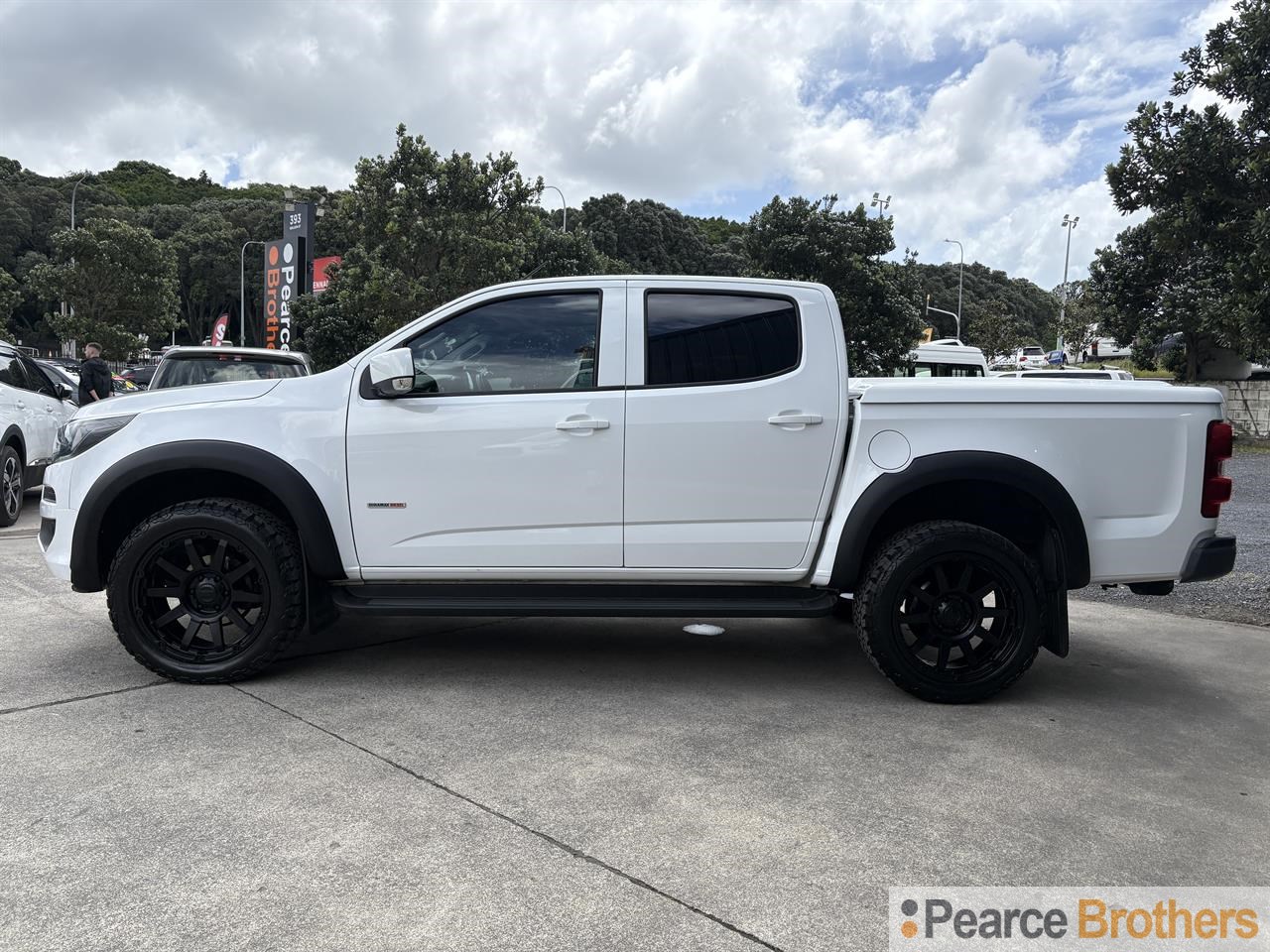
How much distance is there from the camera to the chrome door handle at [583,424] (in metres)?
4.33

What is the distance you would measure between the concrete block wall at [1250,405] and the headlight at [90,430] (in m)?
28.4

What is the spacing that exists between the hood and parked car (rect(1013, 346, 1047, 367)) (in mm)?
61950

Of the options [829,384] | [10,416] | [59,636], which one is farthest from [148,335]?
[829,384]

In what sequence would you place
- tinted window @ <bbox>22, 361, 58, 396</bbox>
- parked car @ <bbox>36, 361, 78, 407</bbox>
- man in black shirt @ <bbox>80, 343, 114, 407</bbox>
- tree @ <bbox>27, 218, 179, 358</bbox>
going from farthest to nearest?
tree @ <bbox>27, 218, 179, 358</bbox> < man in black shirt @ <bbox>80, 343, 114, 407</bbox> < parked car @ <bbox>36, 361, 78, 407</bbox> < tinted window @ <bbox>22, 361, 58, 396</bbox>

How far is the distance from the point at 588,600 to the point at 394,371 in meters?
1.33

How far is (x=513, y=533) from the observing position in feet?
14.4

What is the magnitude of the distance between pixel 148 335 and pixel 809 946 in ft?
146

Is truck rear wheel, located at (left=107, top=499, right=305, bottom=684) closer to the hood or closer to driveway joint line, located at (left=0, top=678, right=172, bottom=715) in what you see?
driveway joint line, located at (left=0, top=678, right=172, bottom=715)

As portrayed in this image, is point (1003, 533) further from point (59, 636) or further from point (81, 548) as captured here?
point (59, 636)

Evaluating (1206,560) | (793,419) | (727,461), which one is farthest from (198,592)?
(1206,560)

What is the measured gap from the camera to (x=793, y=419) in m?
4.35

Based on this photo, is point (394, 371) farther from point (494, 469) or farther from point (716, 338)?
point (716, 338)

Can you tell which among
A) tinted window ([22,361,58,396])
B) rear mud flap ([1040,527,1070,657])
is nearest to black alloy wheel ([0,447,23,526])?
tinted window ([22,361,58,396])

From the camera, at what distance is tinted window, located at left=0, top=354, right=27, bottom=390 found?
9508 millimetres
